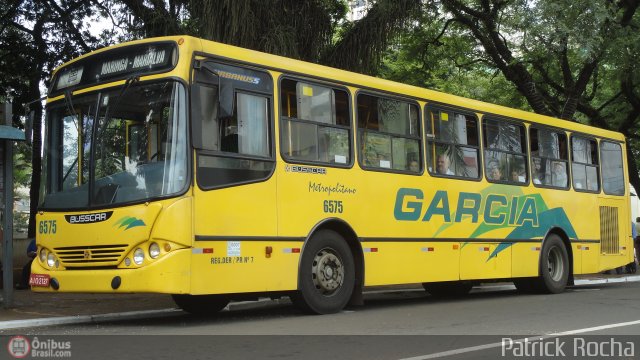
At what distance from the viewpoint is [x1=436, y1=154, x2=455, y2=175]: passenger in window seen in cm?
1231

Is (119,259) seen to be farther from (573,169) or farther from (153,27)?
(573,169)

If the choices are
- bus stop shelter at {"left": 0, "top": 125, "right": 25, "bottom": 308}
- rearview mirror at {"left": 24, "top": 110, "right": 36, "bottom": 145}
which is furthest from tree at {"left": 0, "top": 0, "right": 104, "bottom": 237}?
rearview mirror at {"left": 24, "top": 110, "right": 36, "bottom": 145}

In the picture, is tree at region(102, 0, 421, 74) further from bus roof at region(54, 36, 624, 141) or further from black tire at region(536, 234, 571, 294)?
black tire at region(536, 234, 571, 294)

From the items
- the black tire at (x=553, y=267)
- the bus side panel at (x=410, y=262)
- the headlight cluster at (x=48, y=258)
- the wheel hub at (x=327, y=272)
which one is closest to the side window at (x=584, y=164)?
the black tire at (x=553, y=267)

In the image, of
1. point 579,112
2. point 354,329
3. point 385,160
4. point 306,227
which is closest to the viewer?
point 354,329

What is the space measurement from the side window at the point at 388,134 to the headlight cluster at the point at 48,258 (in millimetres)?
4369

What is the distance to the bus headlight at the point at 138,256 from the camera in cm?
857

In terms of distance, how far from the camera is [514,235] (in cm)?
1392

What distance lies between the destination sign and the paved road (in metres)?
3.11

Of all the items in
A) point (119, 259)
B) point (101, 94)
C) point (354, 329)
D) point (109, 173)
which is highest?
point (101, 94)

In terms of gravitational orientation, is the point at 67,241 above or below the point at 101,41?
below

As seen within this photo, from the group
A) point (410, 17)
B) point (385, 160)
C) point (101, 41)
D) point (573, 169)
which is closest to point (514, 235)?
point (573, 169)

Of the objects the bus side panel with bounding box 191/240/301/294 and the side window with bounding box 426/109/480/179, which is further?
the side window with bounding box 426/109/480/179

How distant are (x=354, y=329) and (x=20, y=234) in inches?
1707
